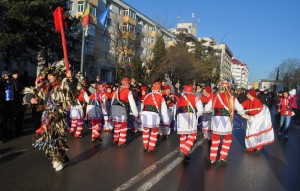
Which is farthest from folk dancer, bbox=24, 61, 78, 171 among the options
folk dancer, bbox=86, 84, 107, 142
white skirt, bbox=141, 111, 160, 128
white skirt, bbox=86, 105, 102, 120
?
white skirt, bbox=86, 105, 102, 120

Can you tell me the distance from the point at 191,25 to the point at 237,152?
4587 inches

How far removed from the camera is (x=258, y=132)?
995 cm

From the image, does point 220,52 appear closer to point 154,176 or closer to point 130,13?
point 130,13

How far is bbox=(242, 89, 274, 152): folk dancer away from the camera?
986cm

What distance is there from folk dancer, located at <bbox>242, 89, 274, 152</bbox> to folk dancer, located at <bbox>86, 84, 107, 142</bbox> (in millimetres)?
4370

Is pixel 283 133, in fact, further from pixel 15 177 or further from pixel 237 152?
pixel 15 177

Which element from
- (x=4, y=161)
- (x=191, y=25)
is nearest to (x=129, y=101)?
(x=4, y=161)

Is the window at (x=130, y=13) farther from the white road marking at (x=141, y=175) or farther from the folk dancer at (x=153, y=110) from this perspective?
the white road marking at (x=141, y=175)

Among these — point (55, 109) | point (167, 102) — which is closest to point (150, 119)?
point (55, 109)

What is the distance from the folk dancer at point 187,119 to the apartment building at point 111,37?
73.4ft

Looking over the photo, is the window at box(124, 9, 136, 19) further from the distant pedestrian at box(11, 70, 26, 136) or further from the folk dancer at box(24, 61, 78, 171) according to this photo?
the folk dancer at box(24, 61, 78, 171)

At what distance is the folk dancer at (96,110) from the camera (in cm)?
994

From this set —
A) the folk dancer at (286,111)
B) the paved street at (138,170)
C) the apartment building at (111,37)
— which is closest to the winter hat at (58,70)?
the paved street at (138,170)

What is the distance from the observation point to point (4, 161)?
7219 millimetres
